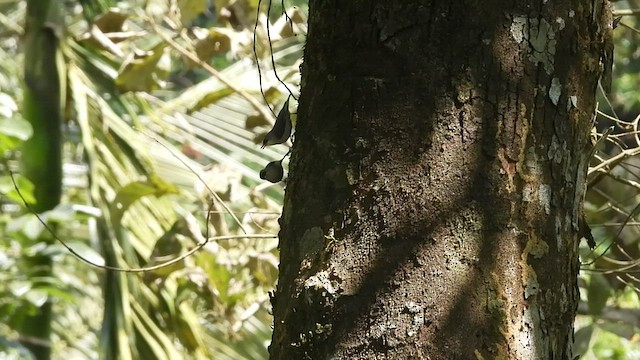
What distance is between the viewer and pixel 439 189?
2.60 ft

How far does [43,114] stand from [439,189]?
6.10 ft

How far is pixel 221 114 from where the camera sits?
316 centimetres

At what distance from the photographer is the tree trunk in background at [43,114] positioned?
239cm

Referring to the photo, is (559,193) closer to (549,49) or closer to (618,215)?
(549,49)

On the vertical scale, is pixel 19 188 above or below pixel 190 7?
below

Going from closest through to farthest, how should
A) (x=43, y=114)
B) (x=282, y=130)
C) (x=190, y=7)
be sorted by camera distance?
1. (x=282, y=130)
2. (x=190, y=7)
3. (x=43, y=114)

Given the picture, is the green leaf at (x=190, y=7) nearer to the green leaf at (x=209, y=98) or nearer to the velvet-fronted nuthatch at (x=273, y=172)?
the green leaf at (x=209, y=98)

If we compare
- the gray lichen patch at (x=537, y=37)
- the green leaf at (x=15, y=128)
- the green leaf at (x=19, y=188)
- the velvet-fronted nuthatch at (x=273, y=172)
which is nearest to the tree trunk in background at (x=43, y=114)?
the green leaf at (x=19, y=188)

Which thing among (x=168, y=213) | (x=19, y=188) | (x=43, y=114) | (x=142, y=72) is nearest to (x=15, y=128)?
(x=19, y=188)

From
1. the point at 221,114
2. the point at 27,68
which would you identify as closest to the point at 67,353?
the point at 221,114

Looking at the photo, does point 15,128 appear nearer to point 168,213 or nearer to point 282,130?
point 168,213

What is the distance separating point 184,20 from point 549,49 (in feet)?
5.06

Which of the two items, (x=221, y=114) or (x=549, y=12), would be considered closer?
(x=549, y=12)

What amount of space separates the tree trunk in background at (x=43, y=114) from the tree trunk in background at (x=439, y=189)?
5.62 feet
